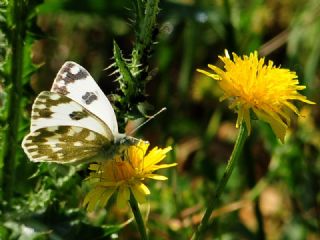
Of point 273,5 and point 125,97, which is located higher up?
point 273,5

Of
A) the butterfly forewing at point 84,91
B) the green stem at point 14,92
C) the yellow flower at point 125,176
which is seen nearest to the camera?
the yellow flower at point 125,176

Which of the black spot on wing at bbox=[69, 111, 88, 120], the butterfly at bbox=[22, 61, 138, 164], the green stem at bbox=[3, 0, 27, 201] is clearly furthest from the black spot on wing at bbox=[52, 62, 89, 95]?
the green stem at bbox=[3, 0, 27, 201]

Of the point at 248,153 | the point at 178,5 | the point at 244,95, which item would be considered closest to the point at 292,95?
the point at 244,95

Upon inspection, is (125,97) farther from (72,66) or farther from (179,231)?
(179,231)

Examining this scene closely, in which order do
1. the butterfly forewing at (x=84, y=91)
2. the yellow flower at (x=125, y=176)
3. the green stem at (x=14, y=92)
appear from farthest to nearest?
the green stem at (x=14, y=92) → the butterfly forewing at (x=84, y=91) → the yellow flower at (x=125, y=176)

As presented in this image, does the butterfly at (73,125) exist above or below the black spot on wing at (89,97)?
below

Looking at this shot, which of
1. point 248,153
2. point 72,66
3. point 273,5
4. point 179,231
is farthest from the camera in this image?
point 273,5

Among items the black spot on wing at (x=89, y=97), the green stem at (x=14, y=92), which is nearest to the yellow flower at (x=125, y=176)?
the black spot on wing at (x=89, y=97)

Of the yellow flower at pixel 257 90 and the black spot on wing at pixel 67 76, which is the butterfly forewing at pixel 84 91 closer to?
the black spot on wing at pixel 67 76
